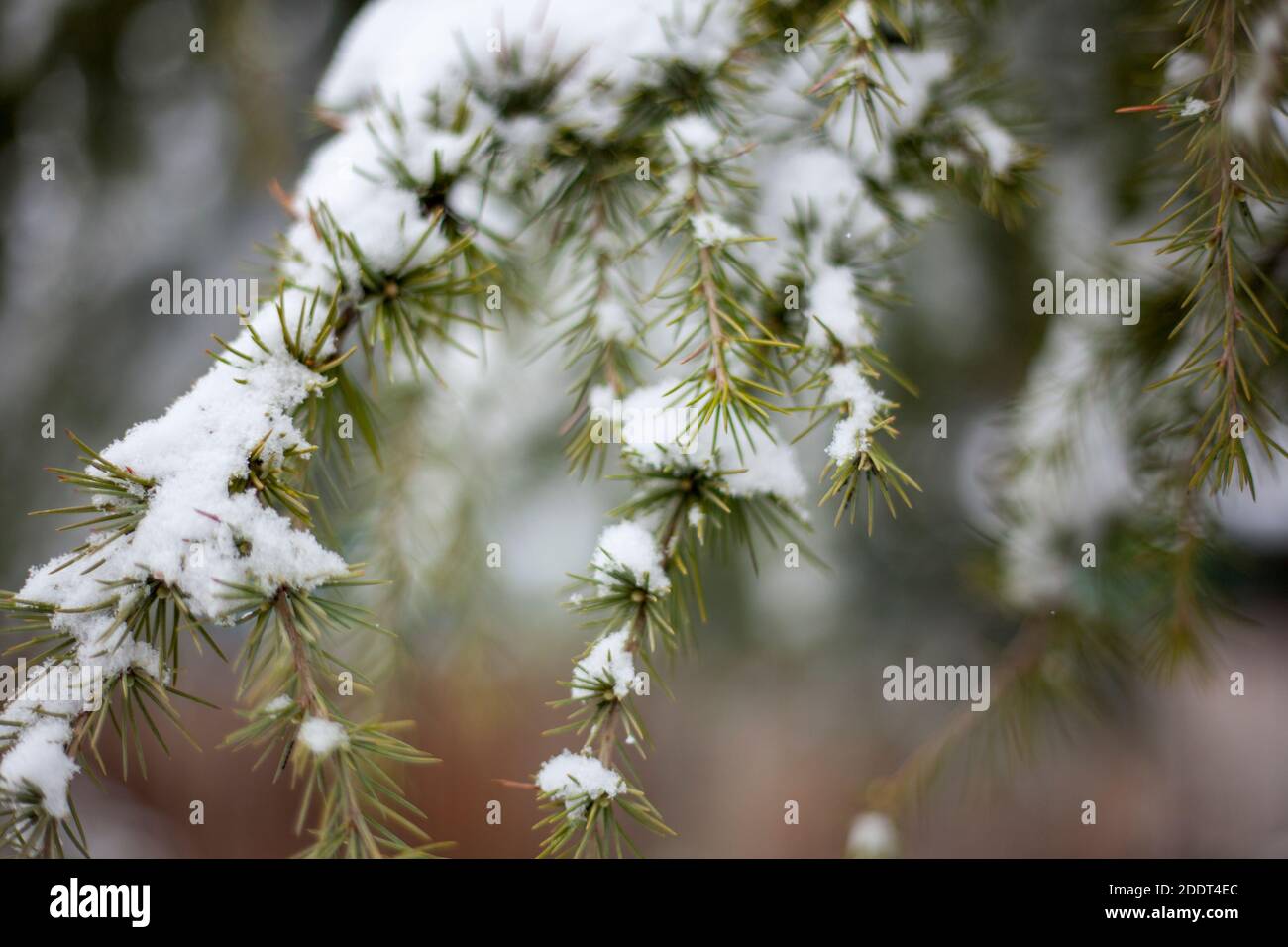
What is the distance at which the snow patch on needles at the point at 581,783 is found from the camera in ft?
1.20

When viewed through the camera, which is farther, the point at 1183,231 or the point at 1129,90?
the point at 1129,90

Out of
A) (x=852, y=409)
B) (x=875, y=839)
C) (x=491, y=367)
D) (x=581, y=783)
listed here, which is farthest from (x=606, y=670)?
(x=491, y=367)

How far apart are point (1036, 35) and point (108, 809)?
2.66 m

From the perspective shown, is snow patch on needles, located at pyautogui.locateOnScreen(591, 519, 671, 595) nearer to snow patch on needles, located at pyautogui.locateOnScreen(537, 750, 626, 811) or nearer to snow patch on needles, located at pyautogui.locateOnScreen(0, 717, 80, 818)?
snow patch on needles, located at pyautogui.locateOnScreen(537, 750, 626, 811)

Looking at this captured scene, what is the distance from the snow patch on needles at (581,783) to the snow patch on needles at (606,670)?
0.03 metres

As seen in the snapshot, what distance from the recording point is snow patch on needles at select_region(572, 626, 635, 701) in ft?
1.26

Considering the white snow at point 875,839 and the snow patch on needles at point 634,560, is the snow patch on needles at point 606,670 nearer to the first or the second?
the snow patch on needles at point 634,560

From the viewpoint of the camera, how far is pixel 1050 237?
938 millimetres

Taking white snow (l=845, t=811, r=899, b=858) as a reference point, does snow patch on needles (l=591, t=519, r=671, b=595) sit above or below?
above

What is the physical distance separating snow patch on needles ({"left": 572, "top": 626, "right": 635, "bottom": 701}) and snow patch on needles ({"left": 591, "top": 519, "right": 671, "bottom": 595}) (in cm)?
3

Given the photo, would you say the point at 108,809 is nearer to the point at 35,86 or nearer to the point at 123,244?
the point at 123,244

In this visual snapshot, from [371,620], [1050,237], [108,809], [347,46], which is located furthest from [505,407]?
Answer: [108,809]

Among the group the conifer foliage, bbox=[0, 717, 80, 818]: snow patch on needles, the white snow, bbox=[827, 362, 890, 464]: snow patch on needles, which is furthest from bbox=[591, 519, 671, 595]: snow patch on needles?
the white snow
